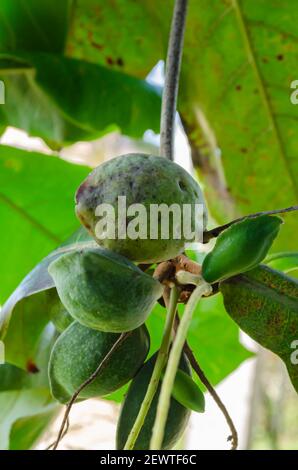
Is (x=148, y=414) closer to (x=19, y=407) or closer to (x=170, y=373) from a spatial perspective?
(x=170, y=373)

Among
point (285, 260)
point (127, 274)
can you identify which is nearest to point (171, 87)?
point (285, 260)

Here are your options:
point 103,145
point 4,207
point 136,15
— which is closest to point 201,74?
point 136,15

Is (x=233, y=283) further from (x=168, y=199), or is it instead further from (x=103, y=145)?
(x=103, y=145)

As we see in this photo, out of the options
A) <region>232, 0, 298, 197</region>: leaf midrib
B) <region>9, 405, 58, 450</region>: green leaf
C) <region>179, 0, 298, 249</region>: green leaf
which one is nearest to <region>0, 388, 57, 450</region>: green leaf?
<region>9, 405, 58, 450</region>: green leaf

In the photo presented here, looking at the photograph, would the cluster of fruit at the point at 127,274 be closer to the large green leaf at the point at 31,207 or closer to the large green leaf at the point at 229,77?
the large green leaf at the point at 31,207

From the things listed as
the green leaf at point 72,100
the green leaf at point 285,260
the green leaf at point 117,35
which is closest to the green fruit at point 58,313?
the green leaf at point 285,260
